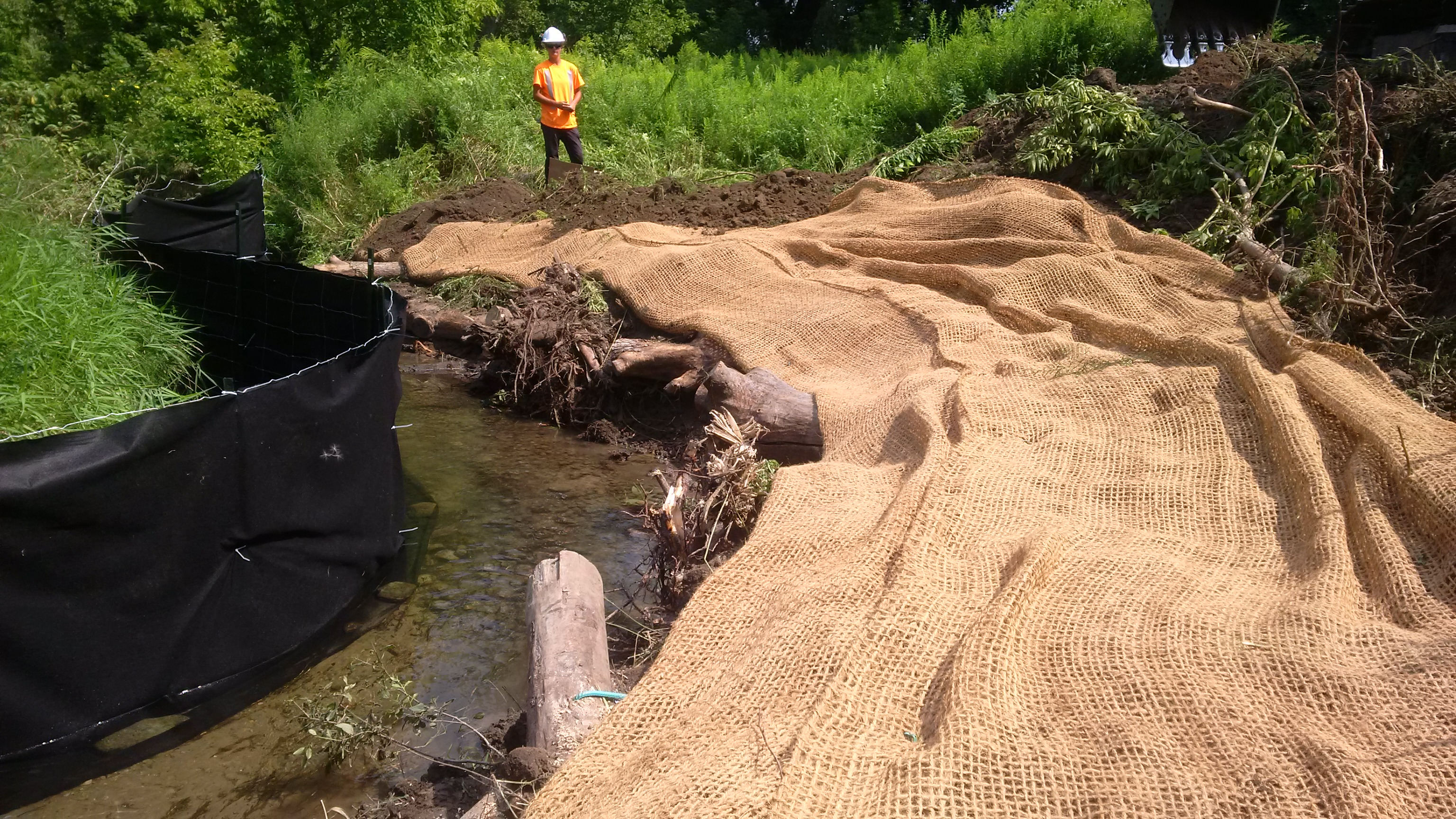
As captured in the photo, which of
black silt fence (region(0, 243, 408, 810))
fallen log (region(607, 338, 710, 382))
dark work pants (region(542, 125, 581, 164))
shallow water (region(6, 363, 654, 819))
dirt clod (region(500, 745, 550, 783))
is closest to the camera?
dirt clod (region(500, 745, 550, 783))

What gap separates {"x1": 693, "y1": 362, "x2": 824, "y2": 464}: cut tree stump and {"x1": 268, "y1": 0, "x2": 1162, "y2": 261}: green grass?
17.9ft

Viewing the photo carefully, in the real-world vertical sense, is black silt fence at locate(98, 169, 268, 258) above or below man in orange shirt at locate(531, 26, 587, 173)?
below

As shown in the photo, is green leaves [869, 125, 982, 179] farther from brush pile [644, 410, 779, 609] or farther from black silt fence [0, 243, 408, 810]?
black silt fence [0, 243, 408, 810]

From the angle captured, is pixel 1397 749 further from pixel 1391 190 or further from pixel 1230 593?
pixel 1391 190

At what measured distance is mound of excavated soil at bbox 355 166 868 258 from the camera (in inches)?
350

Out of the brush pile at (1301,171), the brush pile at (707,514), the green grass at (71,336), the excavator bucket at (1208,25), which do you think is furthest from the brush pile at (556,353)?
the excavator bucket at (1208,25)

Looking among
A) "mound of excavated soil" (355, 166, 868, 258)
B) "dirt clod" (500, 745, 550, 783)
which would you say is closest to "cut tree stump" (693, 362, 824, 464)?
"dirt clod" (500, 745, 550, 783)

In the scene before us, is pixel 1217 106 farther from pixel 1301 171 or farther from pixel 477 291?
pixel 477 291

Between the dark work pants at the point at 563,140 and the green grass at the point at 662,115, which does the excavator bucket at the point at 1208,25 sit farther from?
the dark work pants at the point at 563,140

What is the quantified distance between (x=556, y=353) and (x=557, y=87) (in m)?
4.67

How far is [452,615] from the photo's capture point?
473 cm

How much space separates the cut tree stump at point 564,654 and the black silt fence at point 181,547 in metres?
1.15

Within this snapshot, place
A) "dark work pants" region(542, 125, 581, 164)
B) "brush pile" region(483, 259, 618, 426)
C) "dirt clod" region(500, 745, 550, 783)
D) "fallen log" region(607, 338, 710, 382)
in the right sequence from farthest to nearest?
"dark work pants" region(542, 125, 581, 164)
"brush pile" region(483, 259, 618, 426)
"fallen log" region(607, 338, 710, 382)
"dirt clod" region(500, 745, 550, 783)

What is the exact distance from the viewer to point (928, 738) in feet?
7.78
